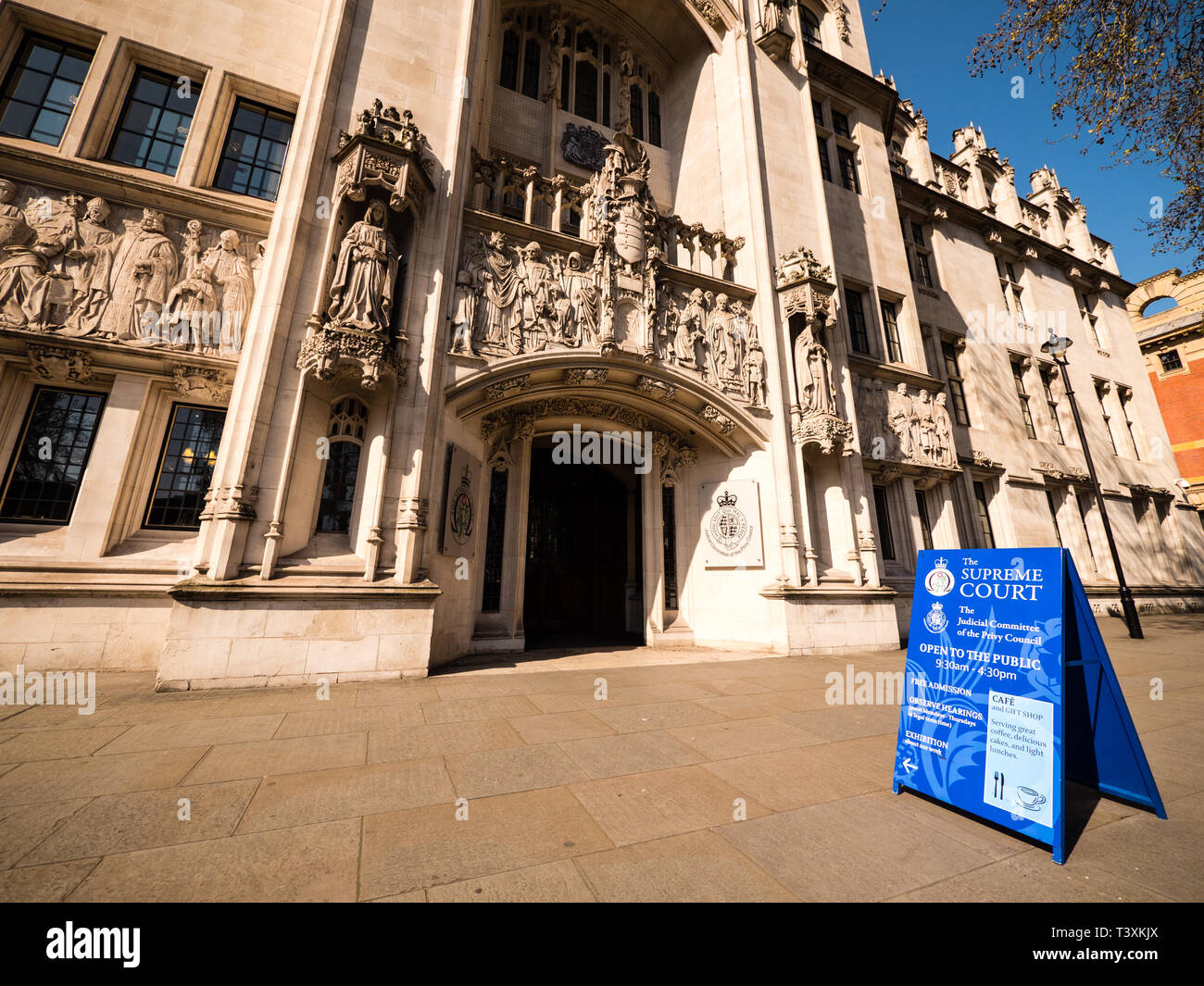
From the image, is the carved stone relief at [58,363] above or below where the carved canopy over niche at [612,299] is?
below

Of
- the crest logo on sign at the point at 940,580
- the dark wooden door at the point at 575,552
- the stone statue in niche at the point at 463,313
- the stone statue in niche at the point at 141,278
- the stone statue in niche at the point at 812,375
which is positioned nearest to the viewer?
the crest logo on sign at the point at 940,580

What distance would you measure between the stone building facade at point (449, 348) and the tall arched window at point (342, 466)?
5cm

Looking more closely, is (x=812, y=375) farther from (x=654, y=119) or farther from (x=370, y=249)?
(x=654, y=119)

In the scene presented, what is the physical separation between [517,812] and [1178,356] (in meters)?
44.1

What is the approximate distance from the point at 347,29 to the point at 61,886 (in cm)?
1266

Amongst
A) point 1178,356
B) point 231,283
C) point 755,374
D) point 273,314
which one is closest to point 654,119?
point 755,374

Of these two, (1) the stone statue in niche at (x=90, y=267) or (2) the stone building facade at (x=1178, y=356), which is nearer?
(1) the stone statue in niche at (x=90, y=267)

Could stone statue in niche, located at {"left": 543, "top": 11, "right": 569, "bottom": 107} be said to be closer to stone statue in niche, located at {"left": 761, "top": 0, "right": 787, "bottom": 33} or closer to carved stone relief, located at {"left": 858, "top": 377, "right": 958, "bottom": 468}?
stone statue in niche, located at {"left": 761, "top": 0, "right": 787, "bottom": 33}

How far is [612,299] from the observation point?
10.2 meters

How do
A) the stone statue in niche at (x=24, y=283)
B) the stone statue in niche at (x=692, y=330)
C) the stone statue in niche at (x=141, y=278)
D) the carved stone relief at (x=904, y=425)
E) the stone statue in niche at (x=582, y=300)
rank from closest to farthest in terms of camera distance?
the stone statue in niche at (x=24, y=283) → the stone statue in niche at (x=141, y=278) → the stone statue in niche at (x=582, y=300) → the stone statue in niche at (x=692, y=330) → the carved stone relief at (x=904, y=425)

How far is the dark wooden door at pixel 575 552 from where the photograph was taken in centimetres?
1303

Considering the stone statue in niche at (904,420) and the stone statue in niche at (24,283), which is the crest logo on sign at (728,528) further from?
the stone statue in niche at (24,283)

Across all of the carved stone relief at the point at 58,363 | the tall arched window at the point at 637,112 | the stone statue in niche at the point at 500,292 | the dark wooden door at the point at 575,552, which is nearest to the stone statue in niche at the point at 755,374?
the dark wooden door at the point at 575,552
